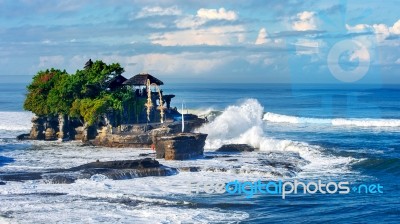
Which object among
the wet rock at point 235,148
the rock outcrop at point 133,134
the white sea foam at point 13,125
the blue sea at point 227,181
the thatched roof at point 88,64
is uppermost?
the thatched roof at point 88,64

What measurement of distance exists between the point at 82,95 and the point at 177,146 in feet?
51.1

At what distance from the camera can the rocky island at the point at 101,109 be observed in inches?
1857

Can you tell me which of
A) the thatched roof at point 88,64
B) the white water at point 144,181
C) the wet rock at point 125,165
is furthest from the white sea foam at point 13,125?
the wet rock at point 125,165

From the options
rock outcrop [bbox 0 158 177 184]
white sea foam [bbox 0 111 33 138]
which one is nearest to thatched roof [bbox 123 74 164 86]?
white sea foam [bbox 0 111 33 138]

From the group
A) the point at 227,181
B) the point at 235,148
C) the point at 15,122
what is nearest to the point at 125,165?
the point at 227,181

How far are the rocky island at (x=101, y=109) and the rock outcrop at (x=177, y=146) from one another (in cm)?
540

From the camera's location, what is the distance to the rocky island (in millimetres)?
47156

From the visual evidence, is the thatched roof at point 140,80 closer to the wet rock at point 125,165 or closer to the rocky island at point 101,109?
the rocky island at point 101,109

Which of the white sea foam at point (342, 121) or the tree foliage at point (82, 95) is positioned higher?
the tree foliage at point (82, 95)

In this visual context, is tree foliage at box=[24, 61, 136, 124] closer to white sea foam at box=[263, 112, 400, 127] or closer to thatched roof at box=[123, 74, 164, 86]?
thatched roof at box=[123, 74, 164, 86]

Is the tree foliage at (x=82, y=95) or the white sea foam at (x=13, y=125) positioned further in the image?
the white sea foam at (x=13, y=125)

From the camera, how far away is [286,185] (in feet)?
103

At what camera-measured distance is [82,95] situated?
51875 mm

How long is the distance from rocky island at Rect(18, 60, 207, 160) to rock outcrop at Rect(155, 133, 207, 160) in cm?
540
